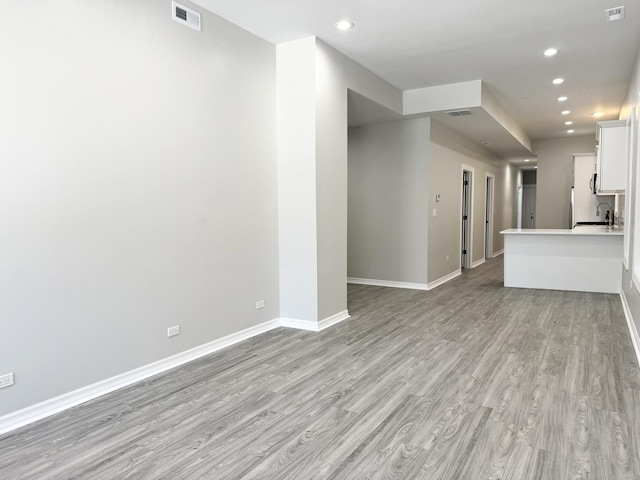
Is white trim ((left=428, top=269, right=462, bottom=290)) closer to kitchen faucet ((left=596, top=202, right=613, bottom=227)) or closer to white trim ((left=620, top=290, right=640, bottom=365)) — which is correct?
white trim ((left=620, top=290, right=640, bottom=365))

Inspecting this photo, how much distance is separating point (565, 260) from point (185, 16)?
6.13 m

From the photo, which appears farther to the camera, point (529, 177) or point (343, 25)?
point (529, 177)

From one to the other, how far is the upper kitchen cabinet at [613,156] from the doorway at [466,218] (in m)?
2.87

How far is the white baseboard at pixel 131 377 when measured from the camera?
2.53 m

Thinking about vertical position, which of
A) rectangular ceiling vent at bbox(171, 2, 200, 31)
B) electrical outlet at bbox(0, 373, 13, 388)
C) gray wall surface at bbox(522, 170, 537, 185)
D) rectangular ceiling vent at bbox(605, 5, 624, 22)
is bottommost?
electrical outlet at bbox(0, 373, 13, 388)

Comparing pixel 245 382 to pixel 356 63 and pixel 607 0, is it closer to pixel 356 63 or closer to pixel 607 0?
pixel 356 63

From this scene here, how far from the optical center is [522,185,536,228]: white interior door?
1595cm

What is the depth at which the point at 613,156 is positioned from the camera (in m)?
5.73

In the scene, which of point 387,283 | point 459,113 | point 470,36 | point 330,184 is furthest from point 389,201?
point 470,36

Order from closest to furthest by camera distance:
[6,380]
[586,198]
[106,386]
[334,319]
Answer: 1. [6,380]
2. [106,386]
3. [334,319]
4. [586,198]

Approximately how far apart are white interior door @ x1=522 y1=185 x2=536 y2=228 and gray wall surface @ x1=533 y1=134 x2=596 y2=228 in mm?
5572

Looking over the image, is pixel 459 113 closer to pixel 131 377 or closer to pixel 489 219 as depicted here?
pixel 489 219

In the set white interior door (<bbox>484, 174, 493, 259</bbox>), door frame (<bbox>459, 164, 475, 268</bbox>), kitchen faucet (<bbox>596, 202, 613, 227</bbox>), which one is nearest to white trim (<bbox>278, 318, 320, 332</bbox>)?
door frame (<bbox>459, 164, 475, 268</bbox>)

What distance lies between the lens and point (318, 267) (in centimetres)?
445
